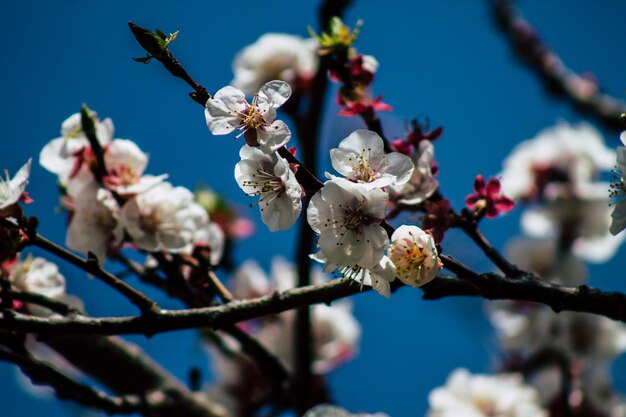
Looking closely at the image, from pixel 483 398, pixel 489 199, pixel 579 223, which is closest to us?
pixel 489 199

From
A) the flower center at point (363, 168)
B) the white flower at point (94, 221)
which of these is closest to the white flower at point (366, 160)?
the flower center at point (363, 168)

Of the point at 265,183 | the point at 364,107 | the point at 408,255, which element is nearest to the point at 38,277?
the point at 265,183

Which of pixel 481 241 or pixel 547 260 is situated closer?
pixel 481 241

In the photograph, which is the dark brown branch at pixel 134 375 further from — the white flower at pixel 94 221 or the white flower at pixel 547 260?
the white flower at pixel 547 260

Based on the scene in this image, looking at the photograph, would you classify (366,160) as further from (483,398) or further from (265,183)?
(483,398)

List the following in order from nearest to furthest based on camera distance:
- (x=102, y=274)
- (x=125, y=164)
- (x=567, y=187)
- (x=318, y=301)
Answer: (x=318, y=301) < (x=102, y=274) < (x=125, y=164) < (x=567, y=187)

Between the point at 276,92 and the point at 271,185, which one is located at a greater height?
the point at 276,92

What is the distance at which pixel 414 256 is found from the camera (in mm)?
1241

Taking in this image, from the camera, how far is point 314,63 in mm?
3402

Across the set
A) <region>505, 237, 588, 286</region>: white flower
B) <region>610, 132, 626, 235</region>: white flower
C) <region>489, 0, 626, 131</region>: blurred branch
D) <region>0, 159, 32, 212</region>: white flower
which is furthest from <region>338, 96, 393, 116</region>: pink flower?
<region>489, 0, 626, 131</region>: blurred branch

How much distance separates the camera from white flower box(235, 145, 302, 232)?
4.05 ft

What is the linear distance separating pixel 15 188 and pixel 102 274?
27 centimetres

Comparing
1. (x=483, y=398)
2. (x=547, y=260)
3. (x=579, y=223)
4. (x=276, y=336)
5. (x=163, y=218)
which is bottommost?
(x=163, y=218)

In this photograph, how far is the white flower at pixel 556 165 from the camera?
12.5 feet
